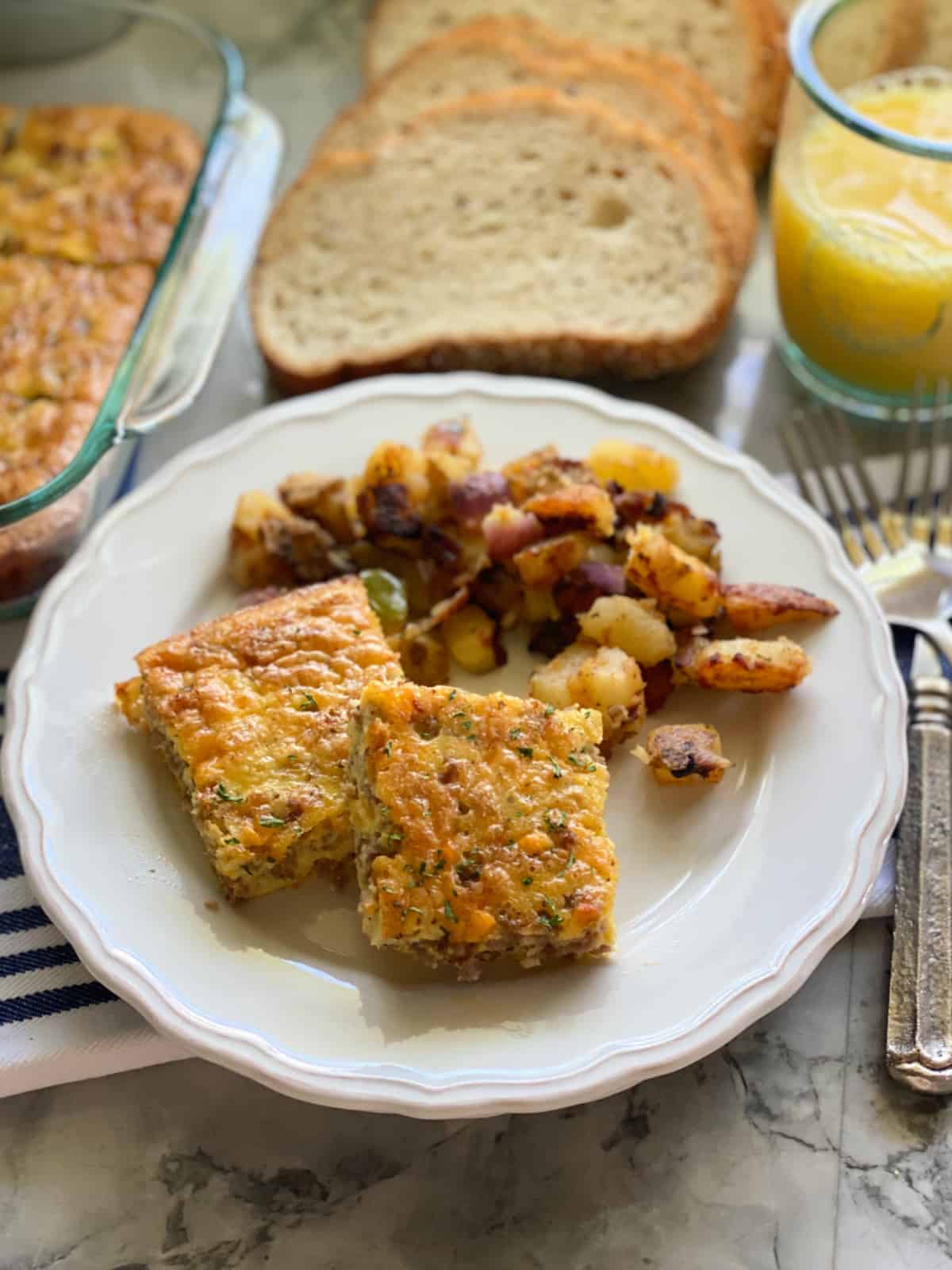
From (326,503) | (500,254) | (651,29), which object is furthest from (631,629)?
(651,29)

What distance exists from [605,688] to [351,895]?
655 millimetres

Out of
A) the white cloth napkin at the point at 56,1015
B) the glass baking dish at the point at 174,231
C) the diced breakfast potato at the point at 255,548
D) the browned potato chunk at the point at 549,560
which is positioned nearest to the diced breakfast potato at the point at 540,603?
the browned potato chunk at the point at 549,560

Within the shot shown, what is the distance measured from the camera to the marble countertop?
7.64 feet

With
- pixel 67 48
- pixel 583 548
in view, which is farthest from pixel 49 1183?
pixel 67 48

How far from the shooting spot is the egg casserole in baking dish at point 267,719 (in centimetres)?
245

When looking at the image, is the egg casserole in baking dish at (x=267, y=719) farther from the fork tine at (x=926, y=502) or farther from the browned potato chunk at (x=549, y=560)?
the fork tine at (x=926, y=502)

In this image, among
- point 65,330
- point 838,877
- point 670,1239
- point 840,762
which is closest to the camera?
point 670,1239

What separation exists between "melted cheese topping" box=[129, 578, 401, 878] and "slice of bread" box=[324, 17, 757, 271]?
1919 mm

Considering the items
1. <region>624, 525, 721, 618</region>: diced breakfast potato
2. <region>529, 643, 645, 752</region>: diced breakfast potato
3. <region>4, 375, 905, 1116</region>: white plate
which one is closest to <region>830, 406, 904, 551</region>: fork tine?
<region>4, 375, 905, 1116</region>: white plate

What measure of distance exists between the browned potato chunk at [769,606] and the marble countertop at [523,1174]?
78cm

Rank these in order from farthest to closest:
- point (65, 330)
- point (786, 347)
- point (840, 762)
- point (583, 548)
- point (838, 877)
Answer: point (786, 347), point (65, 330), point (583, 548), point (840, 762), point (838, 877)

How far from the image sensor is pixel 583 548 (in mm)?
2891

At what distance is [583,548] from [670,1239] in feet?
4.55

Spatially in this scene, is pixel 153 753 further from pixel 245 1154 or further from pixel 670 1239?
pixel 670 1239
